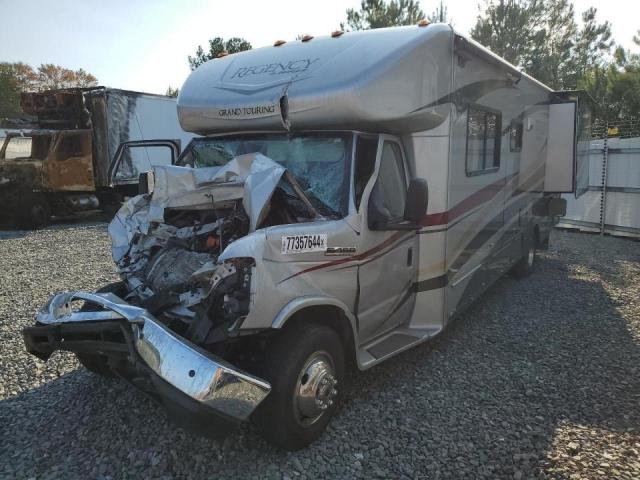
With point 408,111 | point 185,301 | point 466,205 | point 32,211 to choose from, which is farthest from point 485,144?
point 32,211

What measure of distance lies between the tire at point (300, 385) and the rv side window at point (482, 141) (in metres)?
2.61

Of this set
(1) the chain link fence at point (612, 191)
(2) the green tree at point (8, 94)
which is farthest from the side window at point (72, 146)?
(2) the green tree at point (8, 94)

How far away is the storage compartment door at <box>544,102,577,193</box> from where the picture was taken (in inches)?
324

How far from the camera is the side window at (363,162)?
13.0 ft

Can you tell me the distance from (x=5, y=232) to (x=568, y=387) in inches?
530

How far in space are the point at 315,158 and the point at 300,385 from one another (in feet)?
5.76

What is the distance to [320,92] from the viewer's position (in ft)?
13.2

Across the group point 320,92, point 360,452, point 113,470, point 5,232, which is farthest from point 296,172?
point 5,232

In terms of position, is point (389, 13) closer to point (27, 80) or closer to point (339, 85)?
point (339, 85)

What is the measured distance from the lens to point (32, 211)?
43.9 feet

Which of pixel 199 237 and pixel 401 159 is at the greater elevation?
pixel 401 159

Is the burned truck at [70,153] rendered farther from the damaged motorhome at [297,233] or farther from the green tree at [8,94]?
the green tree at [8,94]

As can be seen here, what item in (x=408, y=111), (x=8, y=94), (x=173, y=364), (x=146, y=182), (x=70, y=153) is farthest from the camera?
(x=8, y=94)

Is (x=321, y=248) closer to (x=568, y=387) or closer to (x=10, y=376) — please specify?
(x=568, y=387)
